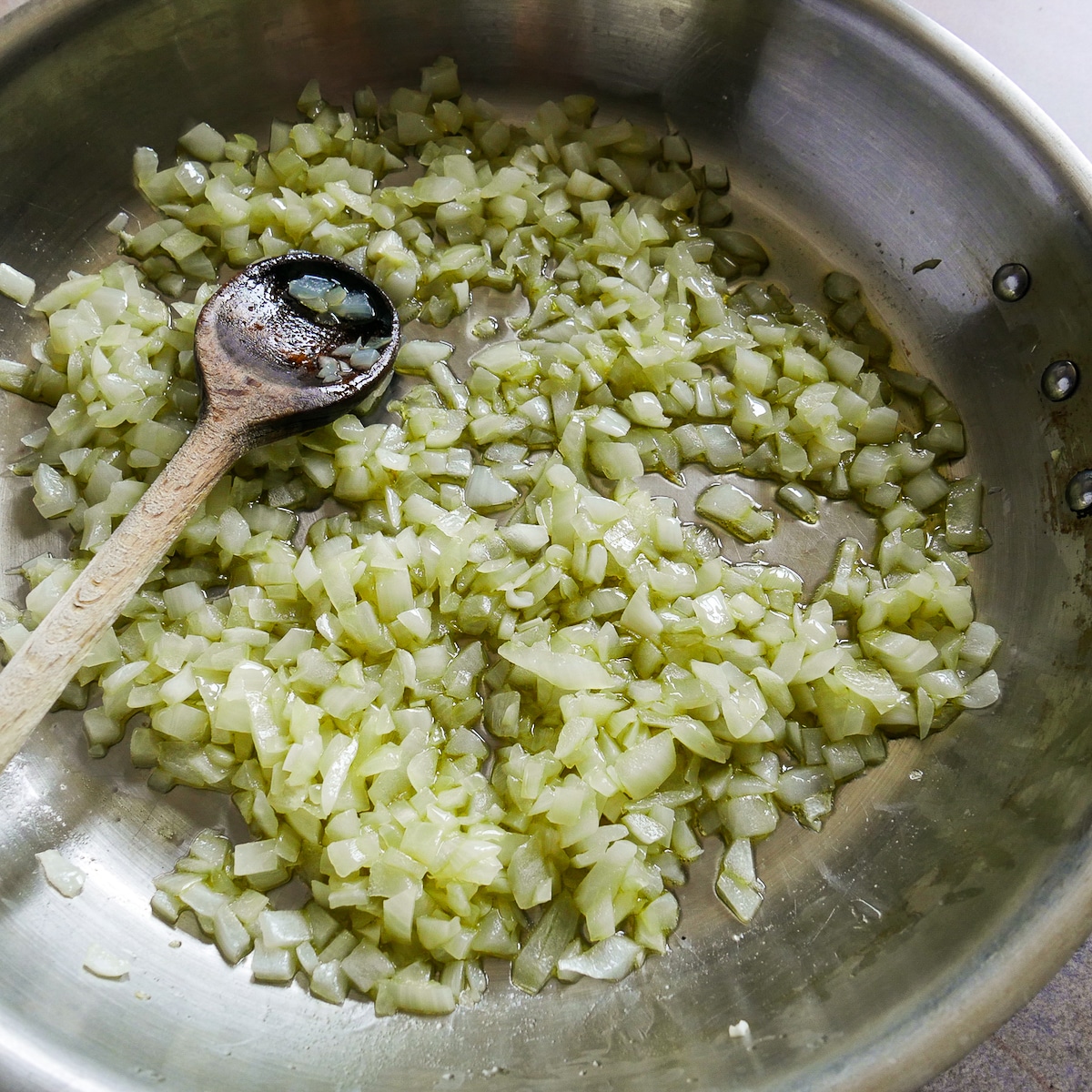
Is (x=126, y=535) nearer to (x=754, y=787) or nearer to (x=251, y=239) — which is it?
(x=251, y=239)

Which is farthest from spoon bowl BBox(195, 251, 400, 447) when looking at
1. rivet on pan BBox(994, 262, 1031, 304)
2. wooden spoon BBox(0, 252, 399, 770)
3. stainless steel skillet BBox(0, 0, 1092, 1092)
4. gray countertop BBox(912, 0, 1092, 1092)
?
gray countertop BBox(912, 0, 1092, 1092)

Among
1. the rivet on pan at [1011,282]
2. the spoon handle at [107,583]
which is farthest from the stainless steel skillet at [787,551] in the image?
the spoon handle at [107,583]

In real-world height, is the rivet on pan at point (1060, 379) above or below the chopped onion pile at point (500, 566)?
above

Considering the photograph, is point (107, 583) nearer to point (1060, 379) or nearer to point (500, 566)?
point (500, 566)

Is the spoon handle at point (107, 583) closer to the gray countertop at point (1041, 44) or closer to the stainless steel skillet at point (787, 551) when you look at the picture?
the stainless steel skillet at point (787, 551)

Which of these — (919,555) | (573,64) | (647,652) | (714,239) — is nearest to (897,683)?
(919,555)

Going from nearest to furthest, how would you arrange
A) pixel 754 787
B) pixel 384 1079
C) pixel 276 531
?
pixel 384 1079 → pixel 754 787 → pixel 276 531

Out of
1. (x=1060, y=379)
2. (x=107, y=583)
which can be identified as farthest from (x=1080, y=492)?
(x=107, y=583)
